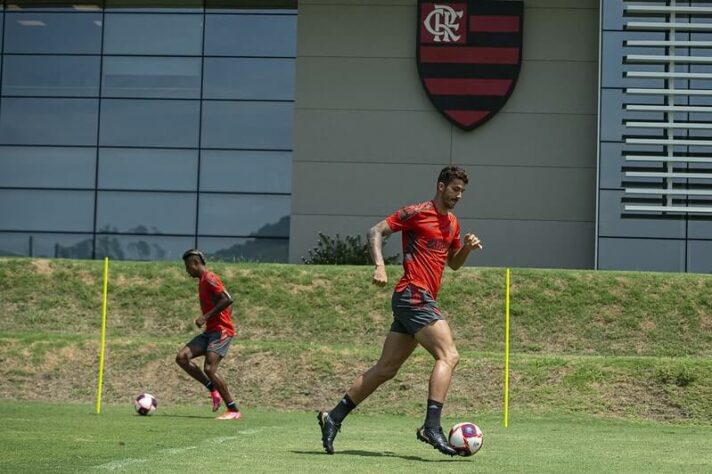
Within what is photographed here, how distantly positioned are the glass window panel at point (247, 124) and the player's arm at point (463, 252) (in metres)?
24.0

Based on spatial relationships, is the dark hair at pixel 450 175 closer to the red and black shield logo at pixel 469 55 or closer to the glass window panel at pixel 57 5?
the red and black shield logo at pixel 469 55

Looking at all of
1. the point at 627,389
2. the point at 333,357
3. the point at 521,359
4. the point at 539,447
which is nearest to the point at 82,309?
the point at 333,357

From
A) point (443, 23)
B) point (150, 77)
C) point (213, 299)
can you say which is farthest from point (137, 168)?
point (213, 299)

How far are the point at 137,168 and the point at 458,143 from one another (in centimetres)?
822

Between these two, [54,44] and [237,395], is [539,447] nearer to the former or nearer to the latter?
[237,395]

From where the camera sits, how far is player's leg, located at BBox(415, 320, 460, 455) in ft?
32.0

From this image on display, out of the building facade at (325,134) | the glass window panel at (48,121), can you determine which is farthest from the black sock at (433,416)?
the glass window panel at (48,121)

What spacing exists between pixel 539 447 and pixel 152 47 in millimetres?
24993

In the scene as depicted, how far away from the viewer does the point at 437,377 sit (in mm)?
9914

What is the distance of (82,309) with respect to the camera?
2588cm

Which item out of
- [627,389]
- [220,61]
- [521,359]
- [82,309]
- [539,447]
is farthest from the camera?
[220,61]

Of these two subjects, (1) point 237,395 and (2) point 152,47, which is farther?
(2) point 152,47

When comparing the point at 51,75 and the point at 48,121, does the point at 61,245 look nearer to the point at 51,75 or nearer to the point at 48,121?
the point at 48,121

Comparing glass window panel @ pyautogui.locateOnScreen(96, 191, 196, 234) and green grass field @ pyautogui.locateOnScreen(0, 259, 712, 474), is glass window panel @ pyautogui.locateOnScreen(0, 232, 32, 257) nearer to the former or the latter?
glass window panel @ pyautogui.locateOnScreen(96, 191, 196, 234)
